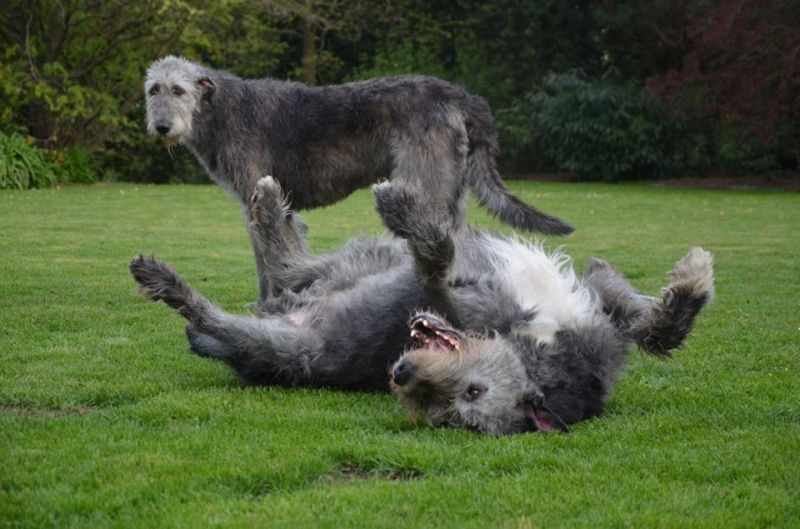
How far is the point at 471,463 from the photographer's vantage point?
13.4 ft

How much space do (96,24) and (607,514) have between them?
2519cm

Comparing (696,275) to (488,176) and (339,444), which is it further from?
(488,176)

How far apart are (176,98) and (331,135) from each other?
1.19 metres

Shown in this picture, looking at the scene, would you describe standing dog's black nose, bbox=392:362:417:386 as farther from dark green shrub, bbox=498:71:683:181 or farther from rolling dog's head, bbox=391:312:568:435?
dark green shrub, bbox=498:71:683:181

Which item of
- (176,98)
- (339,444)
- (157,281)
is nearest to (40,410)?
(157,281)

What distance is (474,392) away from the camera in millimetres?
4609

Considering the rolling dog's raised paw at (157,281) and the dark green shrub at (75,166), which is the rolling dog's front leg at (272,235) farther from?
the dark green shrub at (75,166)

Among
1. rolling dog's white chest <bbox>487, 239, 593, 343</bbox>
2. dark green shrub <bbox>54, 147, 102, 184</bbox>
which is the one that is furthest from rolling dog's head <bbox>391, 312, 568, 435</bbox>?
dark green shrub <bbox>54, 147, 102, 184</bbox>

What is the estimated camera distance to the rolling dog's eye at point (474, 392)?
459 cm

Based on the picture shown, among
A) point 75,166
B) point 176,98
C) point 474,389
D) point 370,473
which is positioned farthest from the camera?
point 75,166

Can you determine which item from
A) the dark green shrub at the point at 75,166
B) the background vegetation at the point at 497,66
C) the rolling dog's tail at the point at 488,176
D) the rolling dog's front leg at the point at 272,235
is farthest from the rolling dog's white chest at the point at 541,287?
the dark green shrub at the point at 75,166

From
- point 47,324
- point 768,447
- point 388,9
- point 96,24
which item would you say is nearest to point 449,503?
point 768,447

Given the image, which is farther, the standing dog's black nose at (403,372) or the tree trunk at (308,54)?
the tree trunk at (308,54)

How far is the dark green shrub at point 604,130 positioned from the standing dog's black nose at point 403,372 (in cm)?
2504
